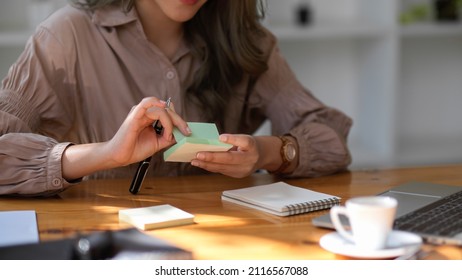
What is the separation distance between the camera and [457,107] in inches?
151

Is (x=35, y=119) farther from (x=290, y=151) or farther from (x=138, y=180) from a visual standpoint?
(x=290, y=151)

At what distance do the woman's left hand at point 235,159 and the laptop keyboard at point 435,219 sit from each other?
393mm

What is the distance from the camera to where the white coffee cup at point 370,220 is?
108cm

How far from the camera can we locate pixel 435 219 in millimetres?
1277

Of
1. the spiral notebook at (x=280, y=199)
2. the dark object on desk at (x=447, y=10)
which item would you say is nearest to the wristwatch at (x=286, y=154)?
the spiral notebook at (x=280, y=199)

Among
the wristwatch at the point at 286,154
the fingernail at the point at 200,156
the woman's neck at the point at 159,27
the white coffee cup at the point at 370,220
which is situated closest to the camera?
the white coffee cup at the point at 370,220

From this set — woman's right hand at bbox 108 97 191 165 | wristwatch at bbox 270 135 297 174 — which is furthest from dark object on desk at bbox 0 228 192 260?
wristwatch at bbox 270 135 297 174

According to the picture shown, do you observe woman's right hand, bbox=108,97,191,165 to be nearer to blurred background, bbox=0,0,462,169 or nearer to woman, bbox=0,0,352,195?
woman, bbox=0,0,352,195

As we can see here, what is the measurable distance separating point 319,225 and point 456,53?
2723 millimetres

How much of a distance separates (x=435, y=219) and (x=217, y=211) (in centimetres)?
38

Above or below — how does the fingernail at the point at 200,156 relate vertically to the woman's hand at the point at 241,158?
above

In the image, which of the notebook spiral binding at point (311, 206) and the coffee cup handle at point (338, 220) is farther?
the notebook spiral binding at point (311, 206)

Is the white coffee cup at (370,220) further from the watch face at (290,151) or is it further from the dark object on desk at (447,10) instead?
the dark object on desk at (447,10)

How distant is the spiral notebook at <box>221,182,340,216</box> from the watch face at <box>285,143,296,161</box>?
0.21 metres
